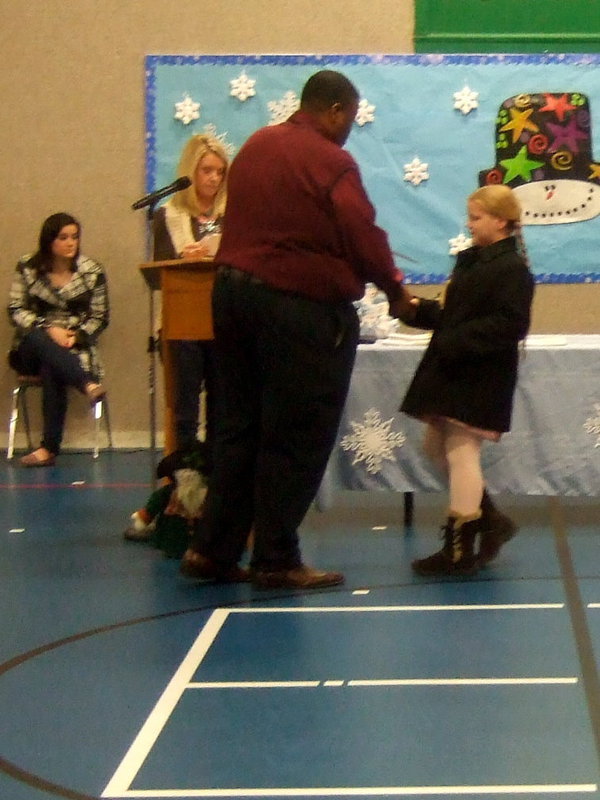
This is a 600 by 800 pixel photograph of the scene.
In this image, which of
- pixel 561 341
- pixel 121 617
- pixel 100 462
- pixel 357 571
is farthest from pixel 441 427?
pixel 100 462

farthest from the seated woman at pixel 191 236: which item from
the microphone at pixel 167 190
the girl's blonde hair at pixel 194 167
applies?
the microphone at pixel 167 190

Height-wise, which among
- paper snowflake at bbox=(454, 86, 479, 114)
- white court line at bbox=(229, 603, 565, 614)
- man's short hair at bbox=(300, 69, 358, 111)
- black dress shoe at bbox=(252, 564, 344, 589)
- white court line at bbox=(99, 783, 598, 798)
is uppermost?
paper snowflake at bbox=(454, 86, 479, 114)

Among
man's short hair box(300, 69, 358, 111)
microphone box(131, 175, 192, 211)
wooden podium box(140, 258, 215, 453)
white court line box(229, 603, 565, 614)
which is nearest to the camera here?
white court line box(229, 603, 565, 614)

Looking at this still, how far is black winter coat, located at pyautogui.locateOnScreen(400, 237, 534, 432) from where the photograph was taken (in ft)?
10.5

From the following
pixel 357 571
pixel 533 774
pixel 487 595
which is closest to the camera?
pixel 533 774

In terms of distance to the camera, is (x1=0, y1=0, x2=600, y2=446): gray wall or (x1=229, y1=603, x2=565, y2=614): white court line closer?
(x1=229, y1=603, x2=565, y2=614): white court line

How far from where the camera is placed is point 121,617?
2857 millimetres

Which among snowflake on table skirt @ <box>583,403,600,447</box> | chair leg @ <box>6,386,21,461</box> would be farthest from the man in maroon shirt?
chair leg @ <box>6,386,21,461</box>

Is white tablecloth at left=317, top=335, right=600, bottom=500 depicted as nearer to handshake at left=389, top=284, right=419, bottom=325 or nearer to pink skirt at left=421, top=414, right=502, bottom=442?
pink skirt at left=421, top=414, right=502, bottom=442

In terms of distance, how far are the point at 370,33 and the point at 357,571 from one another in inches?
152

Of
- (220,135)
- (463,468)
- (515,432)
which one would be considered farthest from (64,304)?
(463,468)

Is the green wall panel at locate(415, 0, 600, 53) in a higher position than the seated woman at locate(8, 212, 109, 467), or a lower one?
higher

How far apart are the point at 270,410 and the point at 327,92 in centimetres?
83

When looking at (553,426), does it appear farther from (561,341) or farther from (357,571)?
(357,571)
